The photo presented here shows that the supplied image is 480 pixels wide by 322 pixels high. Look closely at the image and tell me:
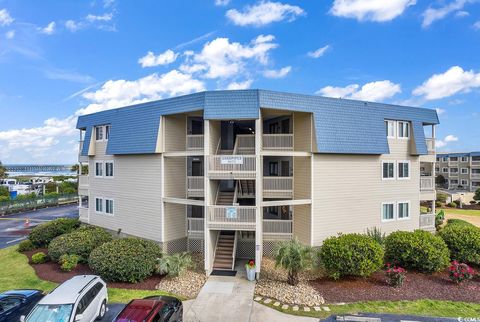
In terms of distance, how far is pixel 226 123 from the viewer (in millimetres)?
21922

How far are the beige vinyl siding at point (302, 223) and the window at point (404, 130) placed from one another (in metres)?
9.87

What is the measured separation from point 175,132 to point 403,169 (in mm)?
17493

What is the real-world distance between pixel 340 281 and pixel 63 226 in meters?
22.0

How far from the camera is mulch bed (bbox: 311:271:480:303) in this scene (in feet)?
46.0

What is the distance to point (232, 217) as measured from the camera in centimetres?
1698

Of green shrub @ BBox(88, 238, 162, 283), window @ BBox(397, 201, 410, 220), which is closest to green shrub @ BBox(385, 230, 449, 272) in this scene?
window @ BBox(397, 201, 410, 220)

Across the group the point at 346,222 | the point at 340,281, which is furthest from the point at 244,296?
the point at 346,222

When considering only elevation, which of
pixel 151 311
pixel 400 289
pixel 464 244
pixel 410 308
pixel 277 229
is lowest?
pixel 410 308

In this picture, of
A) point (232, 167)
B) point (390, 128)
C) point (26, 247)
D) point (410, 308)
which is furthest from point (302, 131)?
point (26, 247)

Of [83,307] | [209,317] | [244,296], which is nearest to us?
[83,307]

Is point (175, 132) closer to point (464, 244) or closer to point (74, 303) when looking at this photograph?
point (74, 303)

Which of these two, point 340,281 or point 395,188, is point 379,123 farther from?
point 340,281

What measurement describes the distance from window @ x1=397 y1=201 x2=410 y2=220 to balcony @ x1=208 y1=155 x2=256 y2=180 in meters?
12.8

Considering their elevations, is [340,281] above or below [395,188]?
below
